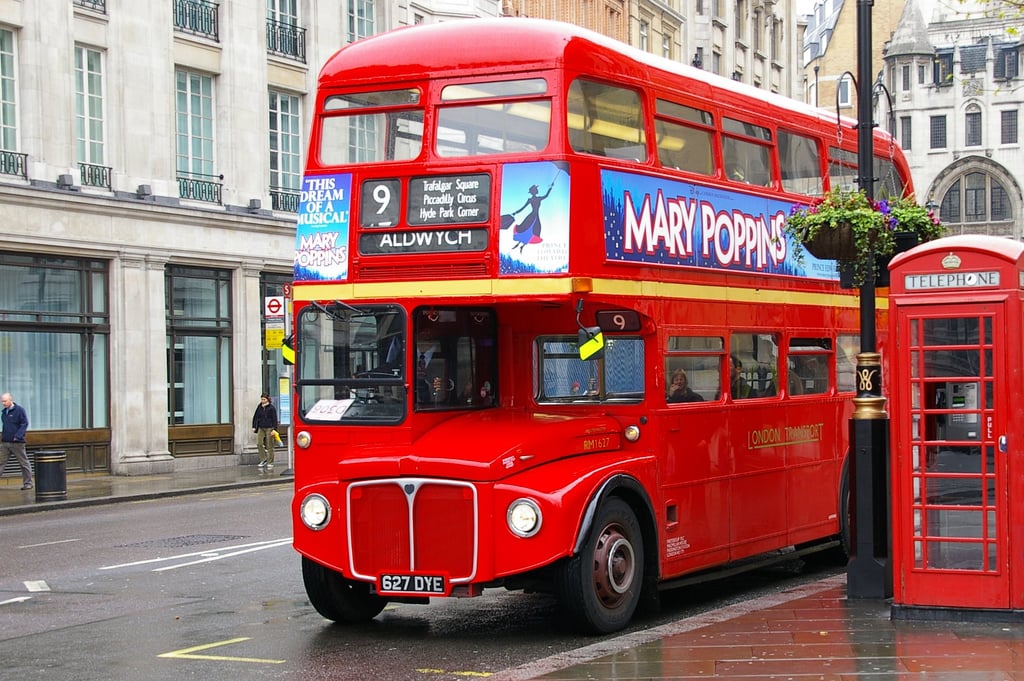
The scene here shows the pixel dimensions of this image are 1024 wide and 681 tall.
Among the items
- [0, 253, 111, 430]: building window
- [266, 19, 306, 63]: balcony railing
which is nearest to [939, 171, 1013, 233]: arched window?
[266, 19, 306, 63]: balcony railing

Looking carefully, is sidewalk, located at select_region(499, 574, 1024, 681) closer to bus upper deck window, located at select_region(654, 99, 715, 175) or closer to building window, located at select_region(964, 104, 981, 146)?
bus upper deck window, located at select_region(654, 99, 715, 175)

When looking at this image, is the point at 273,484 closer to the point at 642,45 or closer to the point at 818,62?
the point at 642,45

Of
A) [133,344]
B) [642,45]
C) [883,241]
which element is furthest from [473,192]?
[642,45]

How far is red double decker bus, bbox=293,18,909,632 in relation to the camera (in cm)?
1045

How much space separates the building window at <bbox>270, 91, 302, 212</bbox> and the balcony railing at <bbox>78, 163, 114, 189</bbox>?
5.65m

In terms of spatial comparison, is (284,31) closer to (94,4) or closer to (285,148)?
(285,148)

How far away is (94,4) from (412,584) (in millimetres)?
23496

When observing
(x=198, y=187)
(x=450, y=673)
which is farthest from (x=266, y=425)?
(x=450, y=673)

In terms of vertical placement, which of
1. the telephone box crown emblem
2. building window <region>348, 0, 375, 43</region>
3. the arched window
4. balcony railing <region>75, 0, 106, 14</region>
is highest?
the arched window

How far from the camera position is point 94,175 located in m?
30.5

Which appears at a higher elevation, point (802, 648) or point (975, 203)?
point (975, 203)

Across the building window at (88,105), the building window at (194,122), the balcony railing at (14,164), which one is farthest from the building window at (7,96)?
the building window at (194,122)

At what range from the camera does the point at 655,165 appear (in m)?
12.0

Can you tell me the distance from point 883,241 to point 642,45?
4648 centimetres
